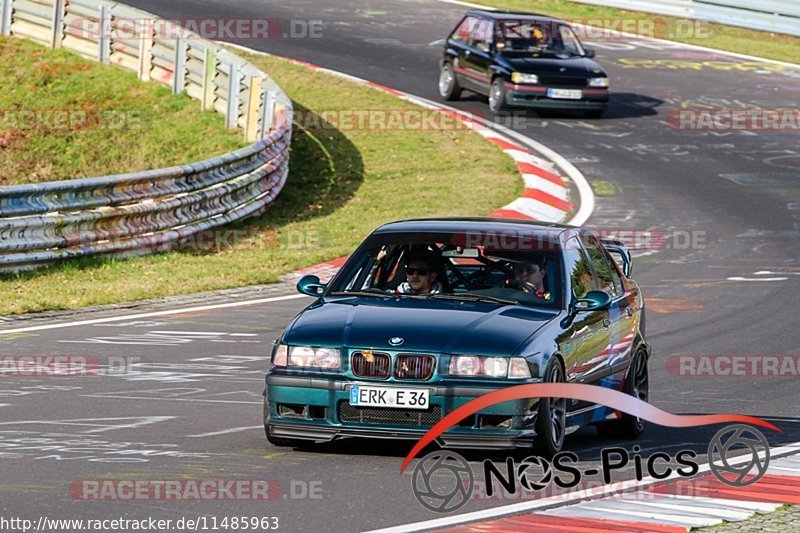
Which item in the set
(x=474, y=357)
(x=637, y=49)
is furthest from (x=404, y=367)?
(x=637, y=49)

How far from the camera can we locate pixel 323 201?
22.2 meters

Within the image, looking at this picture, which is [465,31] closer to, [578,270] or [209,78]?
[209,78]

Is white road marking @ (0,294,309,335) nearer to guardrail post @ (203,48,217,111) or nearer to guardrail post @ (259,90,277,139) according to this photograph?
guardrail post @ (259,90,277,139)

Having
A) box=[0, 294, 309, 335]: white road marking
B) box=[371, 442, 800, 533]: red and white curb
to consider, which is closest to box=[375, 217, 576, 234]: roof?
box=[371, 442, 800, 533]: red and white curb

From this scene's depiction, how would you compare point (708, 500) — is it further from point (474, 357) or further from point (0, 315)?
point (0, 315)

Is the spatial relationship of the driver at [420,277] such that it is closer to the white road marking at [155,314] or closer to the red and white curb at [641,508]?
the red and white curb at [641,508]

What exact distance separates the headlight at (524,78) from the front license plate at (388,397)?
19.7 m

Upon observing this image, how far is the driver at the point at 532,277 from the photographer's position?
953cm

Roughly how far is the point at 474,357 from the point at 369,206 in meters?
13.4

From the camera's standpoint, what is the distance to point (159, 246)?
17.9 metres

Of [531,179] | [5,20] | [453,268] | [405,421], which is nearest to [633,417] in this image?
[453,268]

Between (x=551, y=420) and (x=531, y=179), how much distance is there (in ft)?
47.9

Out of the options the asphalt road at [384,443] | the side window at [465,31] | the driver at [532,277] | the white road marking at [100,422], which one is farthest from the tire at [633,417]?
the side window at [465,31]

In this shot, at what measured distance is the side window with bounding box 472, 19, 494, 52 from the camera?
1128 inches
